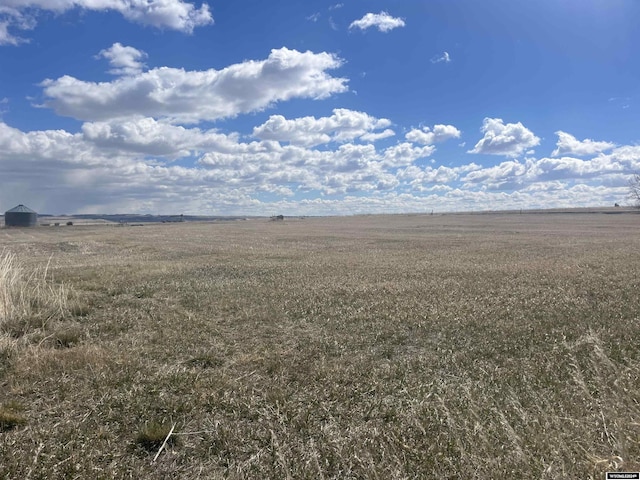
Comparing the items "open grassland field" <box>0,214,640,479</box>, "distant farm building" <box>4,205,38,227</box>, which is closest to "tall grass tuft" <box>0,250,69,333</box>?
"open grassland field" <box>0,214,640,479</box>

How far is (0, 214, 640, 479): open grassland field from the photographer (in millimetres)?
4707

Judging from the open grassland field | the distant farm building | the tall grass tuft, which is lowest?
the open grassland field

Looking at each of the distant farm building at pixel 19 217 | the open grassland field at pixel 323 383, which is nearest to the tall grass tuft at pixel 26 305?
the open grassland field at pixel 323 383

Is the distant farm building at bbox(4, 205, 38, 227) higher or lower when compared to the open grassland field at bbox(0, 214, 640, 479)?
higher

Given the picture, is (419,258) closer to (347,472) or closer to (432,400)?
(432,400)

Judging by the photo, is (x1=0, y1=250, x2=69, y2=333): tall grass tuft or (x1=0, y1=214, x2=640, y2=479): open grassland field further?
(x1=0, y1=250, x2=69, y2=333): tall grass tuft

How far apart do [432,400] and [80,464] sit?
14.9ft

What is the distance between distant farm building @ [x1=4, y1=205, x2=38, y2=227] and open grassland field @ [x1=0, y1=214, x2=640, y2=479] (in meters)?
104

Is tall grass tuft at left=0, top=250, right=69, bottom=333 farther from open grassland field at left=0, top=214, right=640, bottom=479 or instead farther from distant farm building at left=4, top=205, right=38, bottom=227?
distant farm building at left=4, top=205, right=38, bottom=227

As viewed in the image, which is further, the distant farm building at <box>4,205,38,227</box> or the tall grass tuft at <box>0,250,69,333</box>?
the distant farm building at <box>4,205,38,227</box>

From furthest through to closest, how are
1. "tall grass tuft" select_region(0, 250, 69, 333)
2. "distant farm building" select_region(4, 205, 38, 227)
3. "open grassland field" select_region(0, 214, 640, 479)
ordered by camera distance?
"distant farm building" select_region(4, 205, 38, 227) < "tall grass tuft" select_region(0, 250, 69, 333) < "open grassland field" select_region(0, 214, 640, 479)

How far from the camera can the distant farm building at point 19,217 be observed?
9719 centimetres

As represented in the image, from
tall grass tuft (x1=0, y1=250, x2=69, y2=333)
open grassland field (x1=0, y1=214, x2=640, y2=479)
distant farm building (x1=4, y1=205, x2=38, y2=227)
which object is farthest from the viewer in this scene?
distant farm building (x1=4, y1=205, x2=38, y2=227)

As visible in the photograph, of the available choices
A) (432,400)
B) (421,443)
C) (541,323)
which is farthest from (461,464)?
(541,323)
